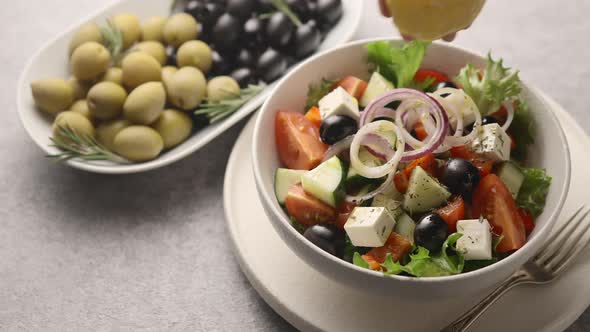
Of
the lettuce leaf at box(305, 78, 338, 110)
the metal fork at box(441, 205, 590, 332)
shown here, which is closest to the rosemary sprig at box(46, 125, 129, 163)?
the lettuce leaf at box(305, 78, 338, 110)

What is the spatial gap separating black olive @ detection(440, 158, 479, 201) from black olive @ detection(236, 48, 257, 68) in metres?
1.05

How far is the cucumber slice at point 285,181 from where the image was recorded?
177cm

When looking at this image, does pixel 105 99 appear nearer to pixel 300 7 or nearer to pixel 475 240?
pixel 300 7

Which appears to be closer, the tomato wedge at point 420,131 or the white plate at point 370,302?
the white plate at point 370,302

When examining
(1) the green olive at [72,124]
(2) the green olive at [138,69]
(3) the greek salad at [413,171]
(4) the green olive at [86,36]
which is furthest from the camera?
(4) the green olive at [86,36]

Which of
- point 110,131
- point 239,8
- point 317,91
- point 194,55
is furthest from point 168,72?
point 317,91

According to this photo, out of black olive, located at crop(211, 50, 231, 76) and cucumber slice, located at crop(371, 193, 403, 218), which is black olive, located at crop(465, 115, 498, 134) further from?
black olive, located at crop(211, 50, 231, 76)

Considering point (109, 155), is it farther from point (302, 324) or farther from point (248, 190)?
point (302, 324)

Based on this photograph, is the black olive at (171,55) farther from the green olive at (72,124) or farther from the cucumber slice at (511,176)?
the cucumber slice at (511,176)

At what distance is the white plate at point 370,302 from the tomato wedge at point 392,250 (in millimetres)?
121

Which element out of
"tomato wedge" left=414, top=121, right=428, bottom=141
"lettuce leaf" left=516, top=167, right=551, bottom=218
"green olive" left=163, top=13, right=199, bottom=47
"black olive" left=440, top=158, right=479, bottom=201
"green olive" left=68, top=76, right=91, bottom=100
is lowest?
"lettuce leaf" left=516, top=167, right=551, bottom=218

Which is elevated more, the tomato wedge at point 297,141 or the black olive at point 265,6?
the black olive at point 265,6

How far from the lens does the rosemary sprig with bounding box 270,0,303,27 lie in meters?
2.49

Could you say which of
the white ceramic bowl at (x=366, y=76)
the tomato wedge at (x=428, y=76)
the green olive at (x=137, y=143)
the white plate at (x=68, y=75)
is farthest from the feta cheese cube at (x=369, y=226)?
the green olive at (x=137, y=143)
